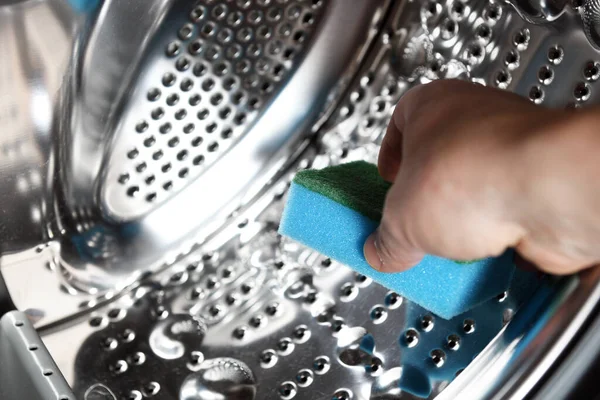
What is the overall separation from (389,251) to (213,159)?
32 cm

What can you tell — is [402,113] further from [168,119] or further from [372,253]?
[168,119]

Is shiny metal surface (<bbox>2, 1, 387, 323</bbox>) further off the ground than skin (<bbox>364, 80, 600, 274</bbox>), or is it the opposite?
skin (<bbox>364, 80, 600, 274</bbox>)

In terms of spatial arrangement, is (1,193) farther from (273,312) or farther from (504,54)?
(504,54)

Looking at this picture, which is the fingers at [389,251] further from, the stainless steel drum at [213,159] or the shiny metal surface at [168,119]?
the shiny metal surface at [168,119]

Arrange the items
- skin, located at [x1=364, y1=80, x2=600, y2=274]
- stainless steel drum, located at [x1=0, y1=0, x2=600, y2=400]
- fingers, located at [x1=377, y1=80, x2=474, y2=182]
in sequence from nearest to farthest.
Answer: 1. skin, located at [x1=364, y1=80, x2=600, y2=274]
2. fingers, located at [x1=377, y1=80, x2=474, y2=182]
3. stainless steel drum, located at [x1=0, y1=0, x2=600, y2=400]

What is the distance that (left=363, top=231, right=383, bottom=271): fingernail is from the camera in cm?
56

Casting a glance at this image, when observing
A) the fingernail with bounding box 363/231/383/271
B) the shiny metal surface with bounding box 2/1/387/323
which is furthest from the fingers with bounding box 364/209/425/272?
the shiny metal surface with bounding box 2/1/387/323

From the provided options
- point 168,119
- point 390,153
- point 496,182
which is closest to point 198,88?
point 168,119

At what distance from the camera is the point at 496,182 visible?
1.44 ft

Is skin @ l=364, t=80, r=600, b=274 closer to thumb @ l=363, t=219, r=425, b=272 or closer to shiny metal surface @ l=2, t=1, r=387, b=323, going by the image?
thumb @ l=363, t=219, r=425, b=272

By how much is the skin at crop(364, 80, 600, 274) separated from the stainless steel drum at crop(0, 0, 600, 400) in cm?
10

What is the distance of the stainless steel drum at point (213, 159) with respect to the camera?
660mm

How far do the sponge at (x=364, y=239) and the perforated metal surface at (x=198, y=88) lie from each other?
7.2 inches

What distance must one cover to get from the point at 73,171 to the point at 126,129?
0.22 feet
